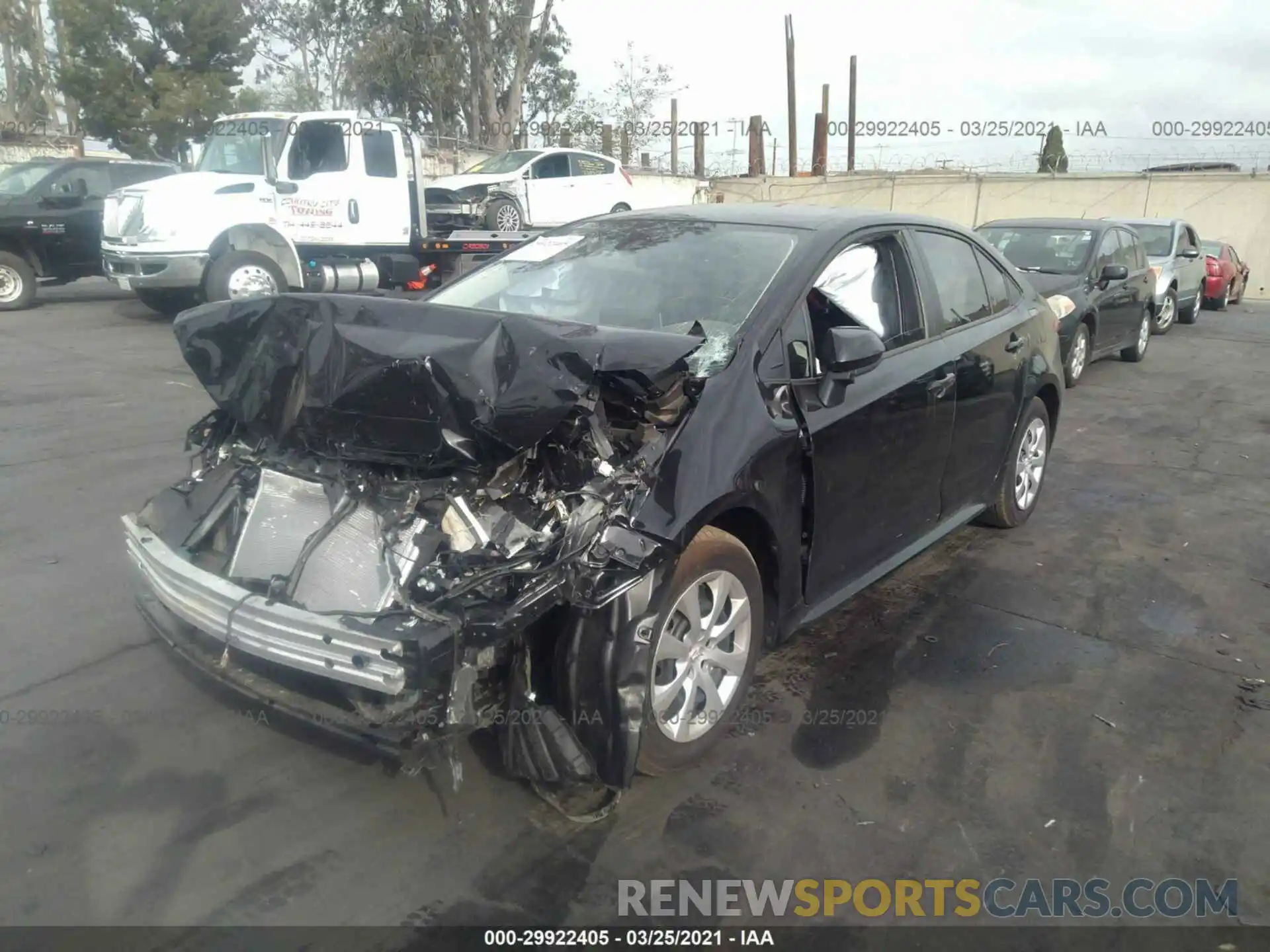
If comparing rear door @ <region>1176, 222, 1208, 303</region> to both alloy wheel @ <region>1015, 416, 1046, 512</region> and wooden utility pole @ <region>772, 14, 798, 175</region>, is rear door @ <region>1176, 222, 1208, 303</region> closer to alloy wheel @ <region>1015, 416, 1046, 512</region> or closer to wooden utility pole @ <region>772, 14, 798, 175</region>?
alloy wheel @ <region>1015, 416, 1046, 512</region>

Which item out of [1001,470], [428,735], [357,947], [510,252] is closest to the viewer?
[357,947]

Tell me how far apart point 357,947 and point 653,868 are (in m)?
0.83

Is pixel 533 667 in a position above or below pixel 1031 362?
below

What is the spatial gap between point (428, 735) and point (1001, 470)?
3749 millimetres

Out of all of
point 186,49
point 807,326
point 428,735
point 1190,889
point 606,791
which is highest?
point 186,49

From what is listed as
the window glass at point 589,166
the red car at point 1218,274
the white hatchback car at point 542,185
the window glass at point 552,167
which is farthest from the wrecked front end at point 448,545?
the red car at point 1218,274

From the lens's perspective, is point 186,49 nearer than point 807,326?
No

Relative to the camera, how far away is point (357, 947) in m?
2.52

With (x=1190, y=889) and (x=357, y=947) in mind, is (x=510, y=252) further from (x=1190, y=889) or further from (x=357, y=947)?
(x=1190, y=889)

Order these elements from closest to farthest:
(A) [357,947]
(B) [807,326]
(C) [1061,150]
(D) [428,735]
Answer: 1. (A) [357,947]
2. (D) [428,735]
3. (B) [807,326]
4. (C) [1061,150]

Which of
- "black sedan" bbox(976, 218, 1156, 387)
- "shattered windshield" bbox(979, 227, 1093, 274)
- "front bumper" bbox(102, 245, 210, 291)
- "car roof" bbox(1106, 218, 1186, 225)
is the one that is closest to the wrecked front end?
"black sedan" bbox(976, 218, 1156, 387)

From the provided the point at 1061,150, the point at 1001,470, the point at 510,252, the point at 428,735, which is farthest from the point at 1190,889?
the point at 1061,150

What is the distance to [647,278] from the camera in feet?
13.2

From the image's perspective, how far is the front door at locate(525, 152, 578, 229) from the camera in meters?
18.9
